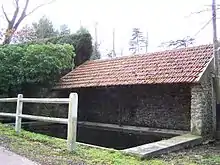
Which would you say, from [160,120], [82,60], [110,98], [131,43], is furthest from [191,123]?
[131,43]

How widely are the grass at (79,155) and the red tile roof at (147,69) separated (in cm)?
399

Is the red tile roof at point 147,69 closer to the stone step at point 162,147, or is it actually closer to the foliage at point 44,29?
the stone step at point 162,147

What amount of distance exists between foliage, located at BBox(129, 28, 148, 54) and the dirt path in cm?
3812

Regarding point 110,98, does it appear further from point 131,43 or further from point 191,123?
point 131,43

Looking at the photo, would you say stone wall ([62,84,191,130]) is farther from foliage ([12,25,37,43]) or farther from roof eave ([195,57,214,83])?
foliage ([12,25,37,43])

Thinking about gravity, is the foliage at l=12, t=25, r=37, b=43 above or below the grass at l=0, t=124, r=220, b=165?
above

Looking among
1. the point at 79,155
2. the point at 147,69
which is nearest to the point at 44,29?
the point at 147,69

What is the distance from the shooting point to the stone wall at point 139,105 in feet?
44.9

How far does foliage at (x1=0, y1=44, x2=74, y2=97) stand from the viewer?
674 inches

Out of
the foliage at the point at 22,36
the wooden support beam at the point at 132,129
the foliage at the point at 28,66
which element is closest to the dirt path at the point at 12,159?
the wooden support beam at the point at 132,129

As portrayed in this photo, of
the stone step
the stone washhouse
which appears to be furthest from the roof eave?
the stone step

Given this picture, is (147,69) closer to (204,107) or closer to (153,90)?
(153,90)

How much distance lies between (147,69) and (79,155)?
8316 mm

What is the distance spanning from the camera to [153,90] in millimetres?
14734
